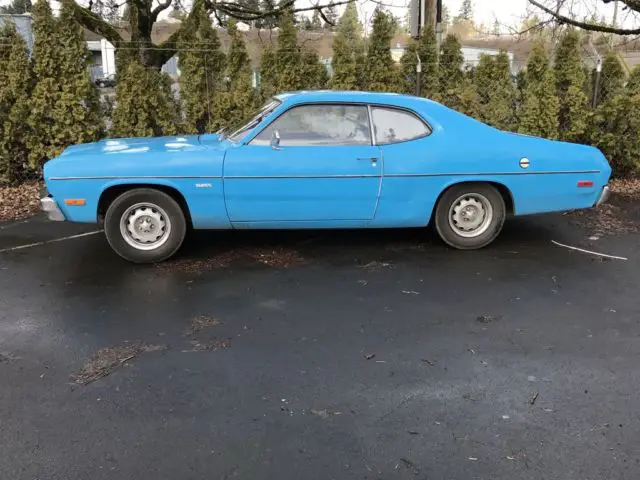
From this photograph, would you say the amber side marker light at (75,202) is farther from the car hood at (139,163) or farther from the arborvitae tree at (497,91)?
the arborvitae tree at (497,91)

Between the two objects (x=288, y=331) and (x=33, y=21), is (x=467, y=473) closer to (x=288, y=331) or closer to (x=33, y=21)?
(x=288, y=331)

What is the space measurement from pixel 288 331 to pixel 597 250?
3703 mm

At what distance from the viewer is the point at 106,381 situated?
3426 millimetres

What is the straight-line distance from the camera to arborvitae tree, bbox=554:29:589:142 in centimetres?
957

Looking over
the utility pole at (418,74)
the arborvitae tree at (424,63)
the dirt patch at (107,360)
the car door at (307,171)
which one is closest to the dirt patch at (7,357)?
the dirt patch at (107,360)

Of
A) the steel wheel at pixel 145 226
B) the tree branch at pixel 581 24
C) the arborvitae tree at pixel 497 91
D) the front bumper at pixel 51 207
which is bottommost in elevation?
the steel wheel at pixel 145 226

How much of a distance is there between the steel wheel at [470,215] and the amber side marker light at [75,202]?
3.51 metres

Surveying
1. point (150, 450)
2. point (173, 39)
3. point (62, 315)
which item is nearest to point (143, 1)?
point (173, 39)

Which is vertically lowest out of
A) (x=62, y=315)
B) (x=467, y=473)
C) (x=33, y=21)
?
(x=467, y=473)

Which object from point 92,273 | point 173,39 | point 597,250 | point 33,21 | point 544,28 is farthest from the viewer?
point 544,28

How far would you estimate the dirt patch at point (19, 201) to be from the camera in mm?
7648

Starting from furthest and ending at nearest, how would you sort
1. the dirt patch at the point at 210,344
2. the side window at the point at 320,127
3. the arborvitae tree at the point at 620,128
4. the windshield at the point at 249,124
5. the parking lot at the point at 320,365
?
the arborvitae tree at the point at 620,128 < the windshield at the point at 249,124 < the side window at the point at 320,127 < the dirt patch at the point at 210,344 < the parking lot at the point at 320,365

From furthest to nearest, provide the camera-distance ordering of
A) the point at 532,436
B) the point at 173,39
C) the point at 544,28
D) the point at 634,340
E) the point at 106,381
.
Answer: the point at 544,28
the point at 173,39
the point at 634,340
the point at 106,381
the point at 532,436

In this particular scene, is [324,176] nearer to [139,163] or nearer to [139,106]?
[139,163]
